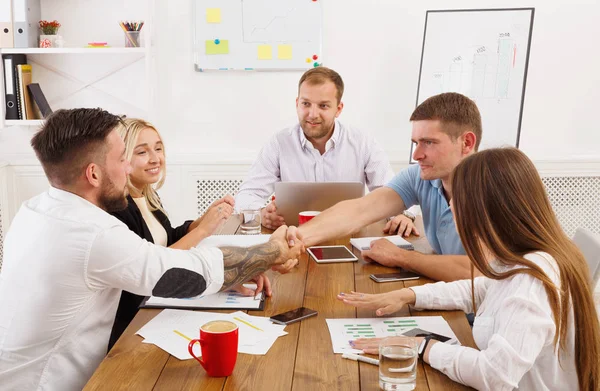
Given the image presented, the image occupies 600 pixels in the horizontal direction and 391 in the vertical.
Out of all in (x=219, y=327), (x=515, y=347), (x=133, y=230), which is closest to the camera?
(x=515, y=347)

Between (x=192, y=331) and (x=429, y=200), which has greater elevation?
(x=429, y=200)

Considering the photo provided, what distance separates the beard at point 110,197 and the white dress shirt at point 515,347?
0.88 m

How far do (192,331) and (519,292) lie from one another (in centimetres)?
73

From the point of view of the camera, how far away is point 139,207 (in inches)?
88.6

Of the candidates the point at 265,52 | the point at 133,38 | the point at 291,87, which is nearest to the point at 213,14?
the point at 265,52

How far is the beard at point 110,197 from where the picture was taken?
5.50 feet

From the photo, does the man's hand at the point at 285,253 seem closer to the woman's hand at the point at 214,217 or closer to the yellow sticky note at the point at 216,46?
the woman's hand at the point at 214,217

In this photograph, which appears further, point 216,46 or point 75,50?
point 216,46

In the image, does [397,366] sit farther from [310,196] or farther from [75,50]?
[75,50]

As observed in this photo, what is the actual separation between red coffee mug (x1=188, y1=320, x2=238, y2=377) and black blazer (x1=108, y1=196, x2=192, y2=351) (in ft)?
1.80

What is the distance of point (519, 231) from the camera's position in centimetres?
138

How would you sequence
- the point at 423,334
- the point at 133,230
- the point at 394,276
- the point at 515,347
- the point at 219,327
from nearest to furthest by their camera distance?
the point at 515,347 → the point at 219,327 → the point at 423,334 → the point at 394,276 → the point at 133,230

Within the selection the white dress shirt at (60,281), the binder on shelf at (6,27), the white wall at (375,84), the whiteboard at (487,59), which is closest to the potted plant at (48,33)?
the binder on shelf at (6,27)

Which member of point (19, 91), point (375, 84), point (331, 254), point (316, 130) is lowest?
point (331, 254)
